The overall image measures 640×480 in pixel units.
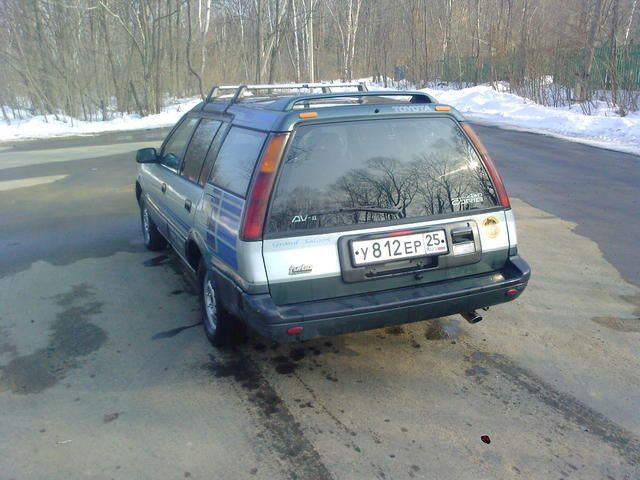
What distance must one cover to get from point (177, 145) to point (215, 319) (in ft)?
7.35

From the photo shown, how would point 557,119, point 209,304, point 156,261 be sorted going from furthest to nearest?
point 557,119 → point 156,261 → point 209,304

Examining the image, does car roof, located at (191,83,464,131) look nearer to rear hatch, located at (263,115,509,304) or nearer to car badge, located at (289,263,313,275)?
rear hatch, located at (263,115,509,304)

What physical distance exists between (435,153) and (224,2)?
48.8 m

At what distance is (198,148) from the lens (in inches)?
191

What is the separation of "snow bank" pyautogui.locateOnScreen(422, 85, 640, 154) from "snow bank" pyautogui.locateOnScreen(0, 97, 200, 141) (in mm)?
13978

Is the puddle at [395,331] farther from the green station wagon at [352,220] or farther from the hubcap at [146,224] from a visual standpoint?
the hubcap at [146,224]

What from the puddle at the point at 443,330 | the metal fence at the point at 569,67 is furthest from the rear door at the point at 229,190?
the metal fence at the point at 569,67

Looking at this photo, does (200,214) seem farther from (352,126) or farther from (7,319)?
(7,319)

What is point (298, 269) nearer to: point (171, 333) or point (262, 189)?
point (262, 189)

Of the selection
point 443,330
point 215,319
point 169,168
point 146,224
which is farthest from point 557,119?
point 215,319

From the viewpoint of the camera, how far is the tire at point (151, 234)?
6.60 m

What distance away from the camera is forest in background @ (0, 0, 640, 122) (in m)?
22.9

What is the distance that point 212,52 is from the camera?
4228 cm

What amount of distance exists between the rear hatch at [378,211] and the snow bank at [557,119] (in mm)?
10929
